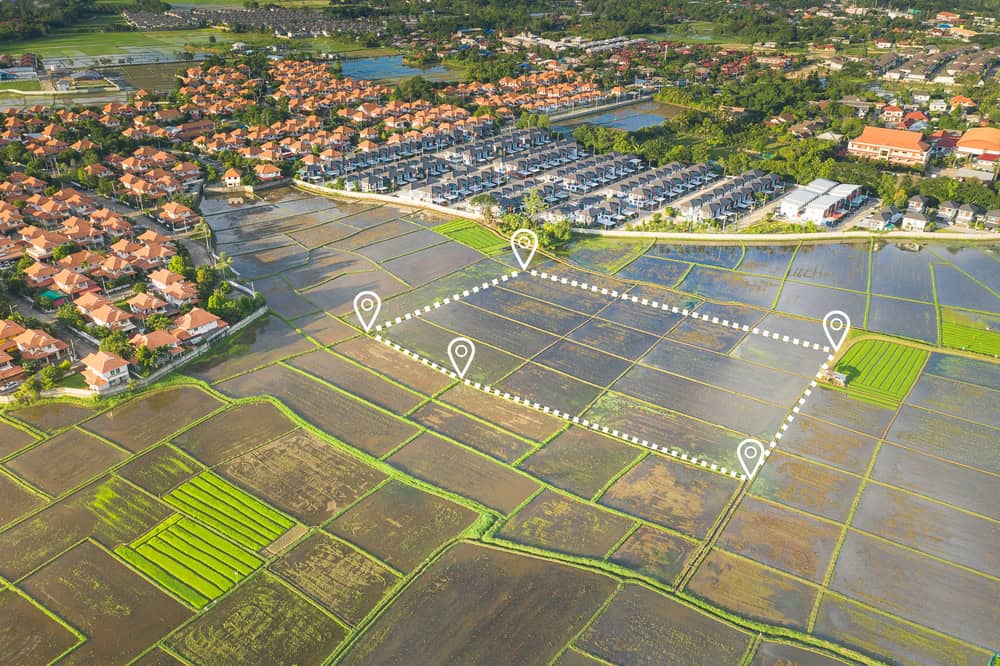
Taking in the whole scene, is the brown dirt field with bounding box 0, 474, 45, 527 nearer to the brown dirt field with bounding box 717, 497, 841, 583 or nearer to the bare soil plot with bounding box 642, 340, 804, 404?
the brown dirt field with bounding box 717, 497, 841, 583

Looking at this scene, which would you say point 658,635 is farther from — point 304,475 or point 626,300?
point 626,300

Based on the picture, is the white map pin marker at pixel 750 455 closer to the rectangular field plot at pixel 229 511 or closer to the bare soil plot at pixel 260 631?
the bare soil plot at pixel 260 631

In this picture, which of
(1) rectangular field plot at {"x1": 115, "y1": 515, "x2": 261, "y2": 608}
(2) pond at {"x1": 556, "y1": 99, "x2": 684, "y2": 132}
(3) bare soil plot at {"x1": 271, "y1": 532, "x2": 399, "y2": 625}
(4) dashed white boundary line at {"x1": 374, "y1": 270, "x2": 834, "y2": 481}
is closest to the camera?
(3) bare soil plot at {"x1": 271, "y1": 532, "x2": 399, "y2": 625}

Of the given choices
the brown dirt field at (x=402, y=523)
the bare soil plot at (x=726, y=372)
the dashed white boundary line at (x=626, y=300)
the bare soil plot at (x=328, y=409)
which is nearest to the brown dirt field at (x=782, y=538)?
the dashed white boundary line at (x=626, y=300)

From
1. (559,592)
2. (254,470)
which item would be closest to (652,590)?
(559,592)

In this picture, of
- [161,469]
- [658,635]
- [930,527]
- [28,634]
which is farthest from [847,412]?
[28,634]

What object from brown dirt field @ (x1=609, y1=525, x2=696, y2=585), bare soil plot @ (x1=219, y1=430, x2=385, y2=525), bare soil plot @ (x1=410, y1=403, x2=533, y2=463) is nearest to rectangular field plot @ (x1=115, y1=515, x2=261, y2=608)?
bare soil plot @ (x1=219, y1=430, x2=385, y2=525)

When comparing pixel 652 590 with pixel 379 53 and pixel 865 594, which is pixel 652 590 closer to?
pixel 865 594

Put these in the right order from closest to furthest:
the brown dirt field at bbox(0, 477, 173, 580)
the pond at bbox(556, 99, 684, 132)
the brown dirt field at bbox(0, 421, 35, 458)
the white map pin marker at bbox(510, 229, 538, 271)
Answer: the brown dirt field at bbox(0, 477, 173, 580), the brown dirt field at bbox(0, 421, 35, 458), the white map pin marker at bbox(510, 229, 538, 271), the pond at bbox(556, 99, 684, 132)
